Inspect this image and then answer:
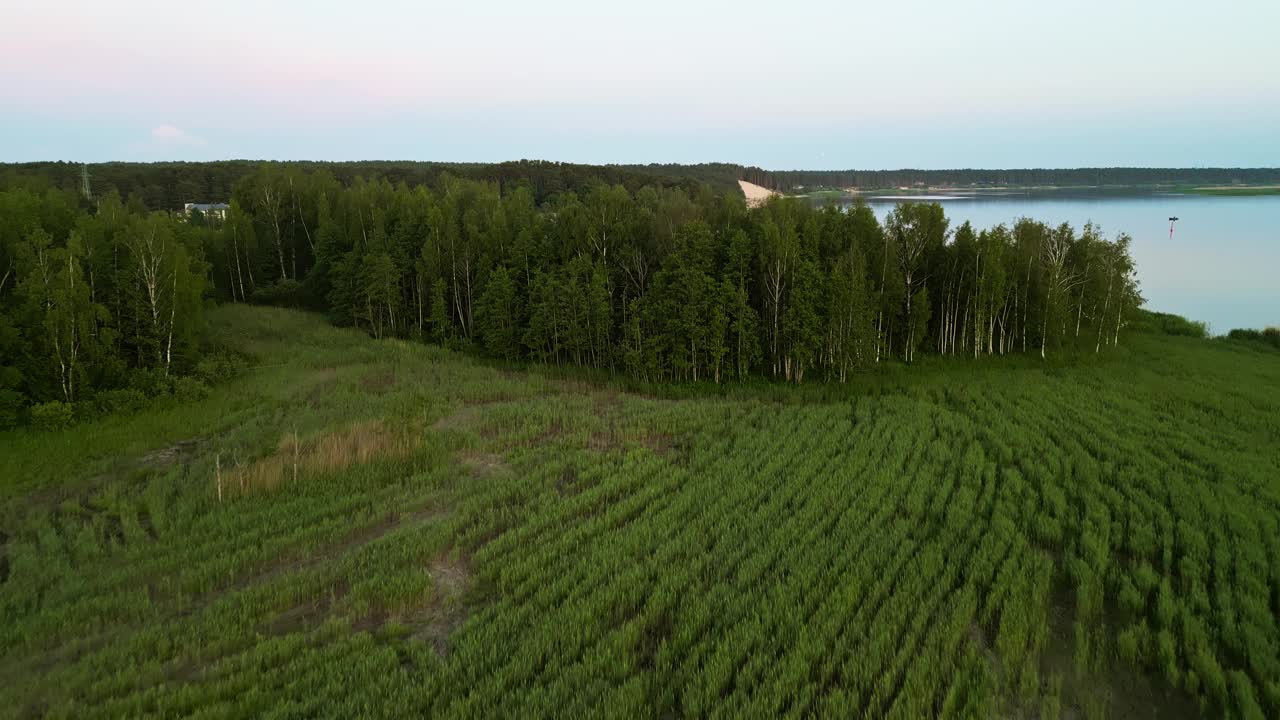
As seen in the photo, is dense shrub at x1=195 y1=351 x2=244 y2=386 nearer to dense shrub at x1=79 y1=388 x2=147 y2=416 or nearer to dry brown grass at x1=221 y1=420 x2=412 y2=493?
dense shrub at x1=79 y1=388 x2=147 y2=416

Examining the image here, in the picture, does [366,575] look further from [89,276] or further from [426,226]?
[426,226]

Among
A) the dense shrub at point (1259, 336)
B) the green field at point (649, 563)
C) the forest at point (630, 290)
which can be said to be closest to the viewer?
the green field at point (649, 563)

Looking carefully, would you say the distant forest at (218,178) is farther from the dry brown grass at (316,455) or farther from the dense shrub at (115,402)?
the dry brown grass at (316,455)

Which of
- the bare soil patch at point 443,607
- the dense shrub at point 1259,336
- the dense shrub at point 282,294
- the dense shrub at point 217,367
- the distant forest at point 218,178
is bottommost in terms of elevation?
the dense shrub at point 1259,336

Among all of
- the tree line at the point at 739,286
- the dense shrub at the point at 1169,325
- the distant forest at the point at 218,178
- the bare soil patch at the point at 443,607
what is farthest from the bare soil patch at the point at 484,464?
the distant forest at the point at 218,178

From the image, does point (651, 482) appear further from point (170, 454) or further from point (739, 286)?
point (739, 286)

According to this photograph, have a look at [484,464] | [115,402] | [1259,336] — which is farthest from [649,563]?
[1259,336]

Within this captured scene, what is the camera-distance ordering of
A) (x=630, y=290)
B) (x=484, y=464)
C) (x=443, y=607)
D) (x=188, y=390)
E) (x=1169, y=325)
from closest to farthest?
(x=443, y=607) → (x=484, y=464) → (x=188, y=390) → (x=630, y=290) → (x=1169, y=325)

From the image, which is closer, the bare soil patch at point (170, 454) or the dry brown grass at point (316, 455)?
the dry brown grass at point (316, 455)
